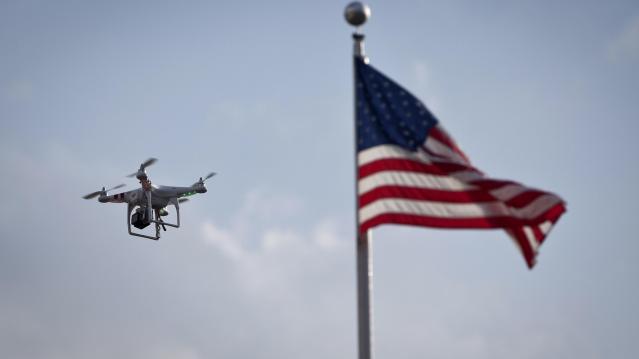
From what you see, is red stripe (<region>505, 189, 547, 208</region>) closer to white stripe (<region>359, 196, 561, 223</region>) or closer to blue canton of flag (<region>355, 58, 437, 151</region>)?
white stripe (<region>359, 196, 561, 223</region>)

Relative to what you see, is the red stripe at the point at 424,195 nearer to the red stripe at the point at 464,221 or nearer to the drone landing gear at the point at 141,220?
the red stripe at the point at 464,221

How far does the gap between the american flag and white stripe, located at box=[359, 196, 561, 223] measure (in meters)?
0.02

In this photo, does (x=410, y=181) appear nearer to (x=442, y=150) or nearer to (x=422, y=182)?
(x=422, y=182)

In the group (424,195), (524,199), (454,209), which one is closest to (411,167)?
(424,195)

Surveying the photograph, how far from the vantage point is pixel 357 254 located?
1767cm

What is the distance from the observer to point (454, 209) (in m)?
18.8

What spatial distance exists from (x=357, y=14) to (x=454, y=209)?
3.64m

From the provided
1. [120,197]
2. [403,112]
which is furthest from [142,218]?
[403,112]

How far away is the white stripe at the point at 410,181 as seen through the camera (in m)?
18.5

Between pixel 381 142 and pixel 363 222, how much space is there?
5.77 ft

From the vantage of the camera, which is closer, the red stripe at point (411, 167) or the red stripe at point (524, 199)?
the red stripe at point (524, 199)

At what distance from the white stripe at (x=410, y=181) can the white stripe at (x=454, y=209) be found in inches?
11.8

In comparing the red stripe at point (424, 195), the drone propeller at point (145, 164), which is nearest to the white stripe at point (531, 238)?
the red stripe at point (424, 195)

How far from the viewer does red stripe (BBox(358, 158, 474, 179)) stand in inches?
739
